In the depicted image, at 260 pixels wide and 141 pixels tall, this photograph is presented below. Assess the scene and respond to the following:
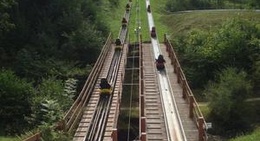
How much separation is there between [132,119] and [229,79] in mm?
7733

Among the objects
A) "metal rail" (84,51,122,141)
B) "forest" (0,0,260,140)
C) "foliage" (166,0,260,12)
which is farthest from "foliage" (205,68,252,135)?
"foliage" (166,0,260,12)

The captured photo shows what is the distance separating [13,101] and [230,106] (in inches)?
610

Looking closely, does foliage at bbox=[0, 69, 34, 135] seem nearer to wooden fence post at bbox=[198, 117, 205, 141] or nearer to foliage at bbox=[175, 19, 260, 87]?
wooden fence post at bbox=[198, 117, 205, 141]

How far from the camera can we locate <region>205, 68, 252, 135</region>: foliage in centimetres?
3459

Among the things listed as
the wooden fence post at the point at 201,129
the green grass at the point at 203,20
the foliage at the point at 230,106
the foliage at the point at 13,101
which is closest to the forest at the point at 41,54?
the foliage at the point at 13,101

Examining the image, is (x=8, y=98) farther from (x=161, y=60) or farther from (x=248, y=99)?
(x=248, y=99)

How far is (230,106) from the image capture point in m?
34.6

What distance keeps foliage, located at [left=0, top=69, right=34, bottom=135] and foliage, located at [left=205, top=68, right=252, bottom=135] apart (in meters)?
13.2

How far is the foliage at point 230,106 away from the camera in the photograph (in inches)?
1362

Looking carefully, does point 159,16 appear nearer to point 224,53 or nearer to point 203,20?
point 203,20

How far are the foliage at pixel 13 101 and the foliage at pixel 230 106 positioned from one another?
1316cm

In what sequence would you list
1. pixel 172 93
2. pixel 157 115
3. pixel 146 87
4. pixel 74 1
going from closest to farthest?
pixel 157 115 < pixel 172 93 < pixel 146 87 < pixel 74 1

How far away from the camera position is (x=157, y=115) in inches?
1211

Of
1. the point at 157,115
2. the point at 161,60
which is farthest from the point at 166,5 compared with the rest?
the point at 157,115
